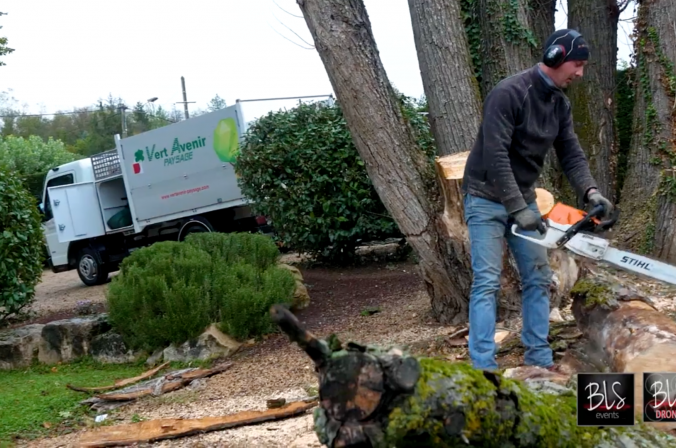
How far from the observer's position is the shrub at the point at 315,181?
11023mm

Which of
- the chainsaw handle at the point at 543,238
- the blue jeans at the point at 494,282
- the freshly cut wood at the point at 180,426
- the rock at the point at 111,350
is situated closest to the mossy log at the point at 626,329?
the blue jeans at the point at 494,282

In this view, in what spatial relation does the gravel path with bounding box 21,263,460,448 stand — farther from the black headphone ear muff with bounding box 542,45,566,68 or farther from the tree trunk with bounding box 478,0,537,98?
the tree trunk with bounding box 478,0,537,98

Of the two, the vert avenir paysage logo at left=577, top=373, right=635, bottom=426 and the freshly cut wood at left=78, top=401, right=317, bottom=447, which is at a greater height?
the vert avenir paysage logo at left=577, top=373, right=635, bottom=426

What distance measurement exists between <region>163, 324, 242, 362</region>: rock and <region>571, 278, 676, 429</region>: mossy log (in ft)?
12.0

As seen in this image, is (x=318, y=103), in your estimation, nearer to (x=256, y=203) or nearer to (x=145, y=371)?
(x=256, y=203)

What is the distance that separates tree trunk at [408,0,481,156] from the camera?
7.00 metres

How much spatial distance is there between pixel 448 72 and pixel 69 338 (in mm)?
5074

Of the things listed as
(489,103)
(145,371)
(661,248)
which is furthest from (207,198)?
(489,103)

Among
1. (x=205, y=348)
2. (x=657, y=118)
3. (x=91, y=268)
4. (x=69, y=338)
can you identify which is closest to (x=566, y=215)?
(x=205, y=348)

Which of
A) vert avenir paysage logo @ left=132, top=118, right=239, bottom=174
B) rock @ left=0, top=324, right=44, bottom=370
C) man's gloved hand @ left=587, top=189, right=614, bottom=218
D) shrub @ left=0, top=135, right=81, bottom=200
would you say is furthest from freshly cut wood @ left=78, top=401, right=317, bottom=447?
shrub @ left=0, top=135, right=81, bottom=200

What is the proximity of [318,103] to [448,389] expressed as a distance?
982 cm

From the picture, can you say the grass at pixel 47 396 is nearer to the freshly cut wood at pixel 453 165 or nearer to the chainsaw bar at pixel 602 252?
the freshly cut wood at pixel 453 165

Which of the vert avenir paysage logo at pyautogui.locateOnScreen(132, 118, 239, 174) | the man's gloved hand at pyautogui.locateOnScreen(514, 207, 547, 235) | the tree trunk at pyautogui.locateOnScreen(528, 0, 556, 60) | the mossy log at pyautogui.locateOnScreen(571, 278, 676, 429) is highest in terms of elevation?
the tree trunk at pyautogui.locateOnScreen(528, 0, 556, 60)

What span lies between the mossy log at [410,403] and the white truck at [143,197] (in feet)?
38.7
